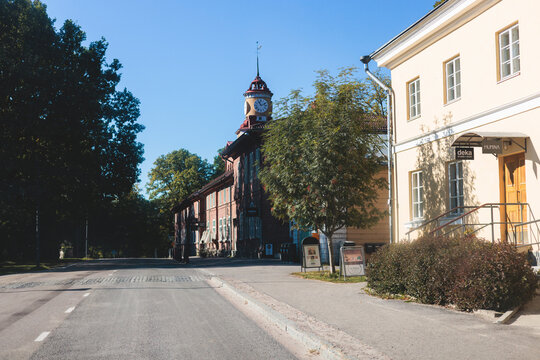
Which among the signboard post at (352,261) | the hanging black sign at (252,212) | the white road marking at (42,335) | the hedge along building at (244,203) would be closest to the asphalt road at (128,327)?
the white road marking at (42,335)

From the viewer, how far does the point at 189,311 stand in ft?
38.3

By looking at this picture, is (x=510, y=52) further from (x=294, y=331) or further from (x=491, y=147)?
(x=294, y=331)

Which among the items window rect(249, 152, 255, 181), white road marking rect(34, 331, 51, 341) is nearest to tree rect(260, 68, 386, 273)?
white road marking rect(34, 331, 51, 341)

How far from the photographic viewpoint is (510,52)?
46.0 feet

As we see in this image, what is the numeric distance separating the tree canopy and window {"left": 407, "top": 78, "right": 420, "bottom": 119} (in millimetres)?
20459

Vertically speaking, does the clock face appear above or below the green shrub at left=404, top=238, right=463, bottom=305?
above

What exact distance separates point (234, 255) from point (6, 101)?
21773 mm

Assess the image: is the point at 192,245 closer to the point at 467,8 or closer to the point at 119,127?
the point at 119,127

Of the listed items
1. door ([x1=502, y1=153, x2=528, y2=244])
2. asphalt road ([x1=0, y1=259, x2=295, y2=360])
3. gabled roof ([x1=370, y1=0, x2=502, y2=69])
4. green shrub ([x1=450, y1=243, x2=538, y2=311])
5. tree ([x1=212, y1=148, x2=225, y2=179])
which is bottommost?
asphalt road ([x1=0, y1=259, x2=295, y2=360])

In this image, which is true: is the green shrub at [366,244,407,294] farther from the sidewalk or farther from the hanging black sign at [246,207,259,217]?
the hanging black sign at [246,207,259,217]

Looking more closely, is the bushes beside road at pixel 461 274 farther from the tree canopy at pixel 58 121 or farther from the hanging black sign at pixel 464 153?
the tree canopy at pixel 58 121

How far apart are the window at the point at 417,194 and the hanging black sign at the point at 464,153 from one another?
3286 mm

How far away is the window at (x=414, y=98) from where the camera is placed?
18466 millimetres

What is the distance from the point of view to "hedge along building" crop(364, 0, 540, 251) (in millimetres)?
13281
